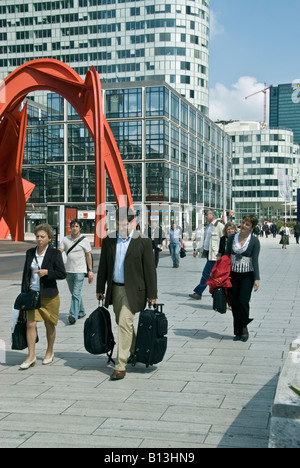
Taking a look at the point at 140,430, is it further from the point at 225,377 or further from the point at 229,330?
the point at 229,330

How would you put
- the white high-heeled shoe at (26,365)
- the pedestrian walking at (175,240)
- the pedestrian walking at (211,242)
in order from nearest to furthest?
the white high-heeled shoe at (26,365) < the pedestrian walking at (211,242) < the pedestrian walking at (175,240)

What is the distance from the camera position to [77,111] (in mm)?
29188

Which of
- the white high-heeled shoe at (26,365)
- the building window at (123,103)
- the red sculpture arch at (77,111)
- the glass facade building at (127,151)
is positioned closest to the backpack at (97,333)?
the white high-heeled shoe at (26,365)

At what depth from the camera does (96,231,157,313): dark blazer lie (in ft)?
18.8

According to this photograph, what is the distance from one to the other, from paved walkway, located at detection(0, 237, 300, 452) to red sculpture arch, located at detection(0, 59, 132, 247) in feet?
60.5

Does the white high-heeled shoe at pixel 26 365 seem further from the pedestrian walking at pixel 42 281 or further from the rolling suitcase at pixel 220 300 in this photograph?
the rolling suitcase at pixel 220 300

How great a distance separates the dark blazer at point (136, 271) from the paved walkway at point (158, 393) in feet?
2.75

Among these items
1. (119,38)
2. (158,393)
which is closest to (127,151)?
(119,38)

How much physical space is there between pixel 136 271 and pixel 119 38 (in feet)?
275

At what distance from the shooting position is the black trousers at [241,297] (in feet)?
24.5

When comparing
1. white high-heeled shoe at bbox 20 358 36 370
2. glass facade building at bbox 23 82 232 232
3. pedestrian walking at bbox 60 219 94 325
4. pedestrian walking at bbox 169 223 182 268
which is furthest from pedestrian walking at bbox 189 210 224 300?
glass facade building at bbox 23 82 232 232

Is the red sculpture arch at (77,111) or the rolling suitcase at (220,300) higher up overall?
the red sculpture arch at (77,111)

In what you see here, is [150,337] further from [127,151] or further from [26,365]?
[127,151]

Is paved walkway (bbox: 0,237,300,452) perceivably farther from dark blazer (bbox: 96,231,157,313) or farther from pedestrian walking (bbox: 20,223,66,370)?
dark blazer (bbox: 96,231,157,313)
